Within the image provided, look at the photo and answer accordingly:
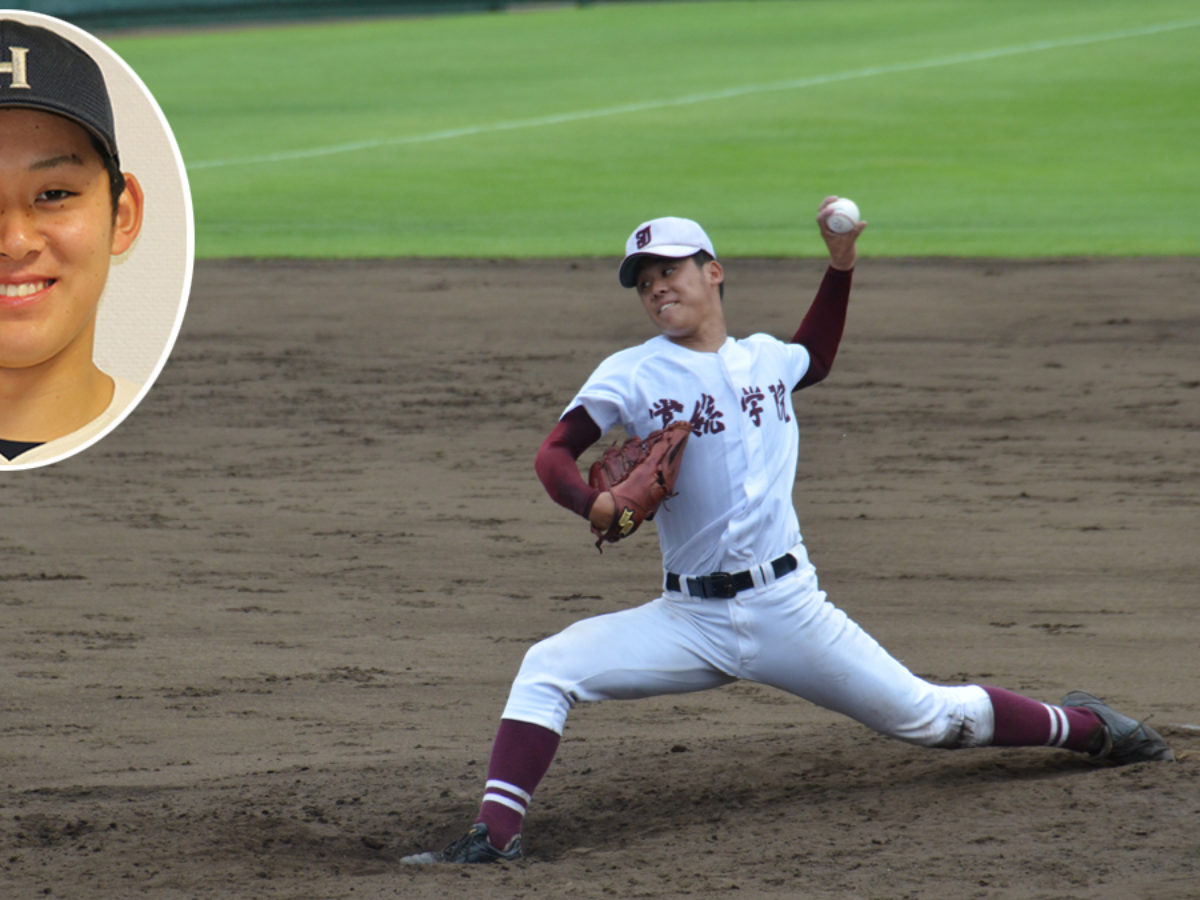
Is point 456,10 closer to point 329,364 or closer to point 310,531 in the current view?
point 329,364

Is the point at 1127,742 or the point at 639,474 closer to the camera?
the point at 639,474

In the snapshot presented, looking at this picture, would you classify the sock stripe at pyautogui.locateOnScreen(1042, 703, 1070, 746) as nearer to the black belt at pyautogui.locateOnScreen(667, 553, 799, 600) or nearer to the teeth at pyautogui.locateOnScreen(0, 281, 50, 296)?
the black belt at pyautogui.locateOnScreen(667, 553, 799, 600)

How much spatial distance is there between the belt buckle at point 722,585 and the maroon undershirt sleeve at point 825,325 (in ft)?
2.08

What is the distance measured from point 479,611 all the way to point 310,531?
139 cm

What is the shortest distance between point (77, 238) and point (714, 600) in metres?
1.83

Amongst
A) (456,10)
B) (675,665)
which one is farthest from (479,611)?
(456,10)

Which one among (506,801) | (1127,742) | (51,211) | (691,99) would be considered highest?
(691,99)

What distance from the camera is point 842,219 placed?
14.6ft

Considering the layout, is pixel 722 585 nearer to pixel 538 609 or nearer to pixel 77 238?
pixel 77 238

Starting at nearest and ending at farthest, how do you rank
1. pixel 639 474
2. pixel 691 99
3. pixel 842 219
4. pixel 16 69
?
pixel 16 69, pixel 639 474, pixel 842 219, pixel 691 99

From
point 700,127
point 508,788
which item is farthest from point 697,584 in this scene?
point 700,127

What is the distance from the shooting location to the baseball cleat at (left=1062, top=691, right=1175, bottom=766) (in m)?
4.63

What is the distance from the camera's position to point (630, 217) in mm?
15742

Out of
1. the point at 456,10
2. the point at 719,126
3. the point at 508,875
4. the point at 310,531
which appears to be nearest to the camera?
the point at 508,875
